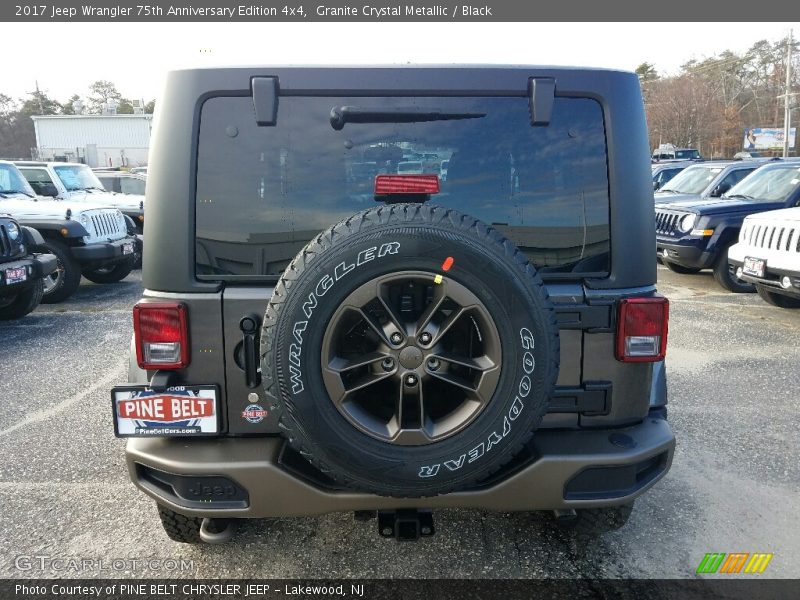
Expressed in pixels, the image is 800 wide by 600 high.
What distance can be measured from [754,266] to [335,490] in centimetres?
650

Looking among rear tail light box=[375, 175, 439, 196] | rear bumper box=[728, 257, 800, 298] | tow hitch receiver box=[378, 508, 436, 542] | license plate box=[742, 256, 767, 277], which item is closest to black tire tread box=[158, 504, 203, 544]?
tow hitch receiver box=[378, 508, 436, 542]

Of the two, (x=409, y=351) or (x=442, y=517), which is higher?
(x=409, y=351)

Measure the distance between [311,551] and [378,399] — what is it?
1084mm

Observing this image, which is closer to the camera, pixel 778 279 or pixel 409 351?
pixel 409 351

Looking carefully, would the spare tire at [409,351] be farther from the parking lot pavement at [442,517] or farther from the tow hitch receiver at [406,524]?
the parking lot pavement at [442,517]

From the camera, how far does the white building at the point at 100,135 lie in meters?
53.8

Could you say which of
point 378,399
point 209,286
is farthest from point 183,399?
point 378,399

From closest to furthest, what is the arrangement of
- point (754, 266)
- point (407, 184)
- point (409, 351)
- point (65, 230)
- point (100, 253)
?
1. point (409, 351)
2. point (407, 184)
3. point (754, 266)
4. point (65, 230)
5. point (100, 253)

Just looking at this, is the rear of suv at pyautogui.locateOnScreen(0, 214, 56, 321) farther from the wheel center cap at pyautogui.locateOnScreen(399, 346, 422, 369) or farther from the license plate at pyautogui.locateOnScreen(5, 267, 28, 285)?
the wheel center cap at pyautogui.locateOnScreen(399, 346, 422, 369)

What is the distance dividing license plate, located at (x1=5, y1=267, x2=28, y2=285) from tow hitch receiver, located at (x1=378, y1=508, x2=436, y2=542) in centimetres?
617

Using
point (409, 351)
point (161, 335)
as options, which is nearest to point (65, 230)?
point (161, 335)

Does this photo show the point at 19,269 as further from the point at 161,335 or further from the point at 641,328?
the point at 641,328

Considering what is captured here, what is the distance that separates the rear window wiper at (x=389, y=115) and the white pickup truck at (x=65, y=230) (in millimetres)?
7632

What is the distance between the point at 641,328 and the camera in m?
2.32
